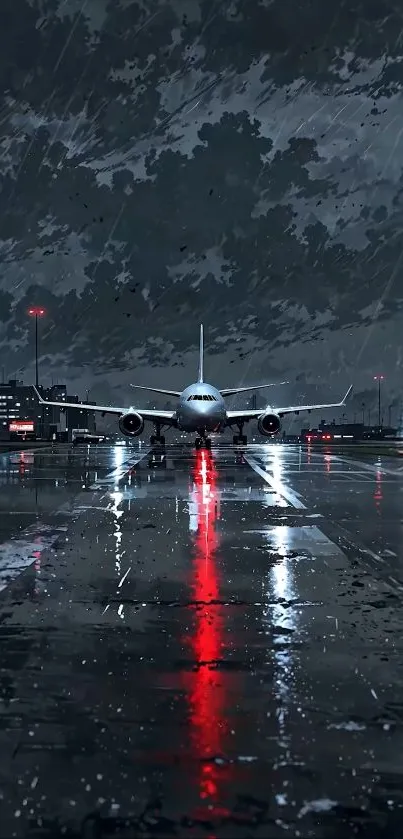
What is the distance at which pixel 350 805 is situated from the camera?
4.88m

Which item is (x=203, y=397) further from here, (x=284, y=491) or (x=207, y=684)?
(x=207, y=684)

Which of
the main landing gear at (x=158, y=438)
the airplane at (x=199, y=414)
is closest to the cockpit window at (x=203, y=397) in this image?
the airplane at (x=199, y=414)

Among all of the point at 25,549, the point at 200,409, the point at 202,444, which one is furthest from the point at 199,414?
the point at 25,549

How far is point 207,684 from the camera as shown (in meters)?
7.22

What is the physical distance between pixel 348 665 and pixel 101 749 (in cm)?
282

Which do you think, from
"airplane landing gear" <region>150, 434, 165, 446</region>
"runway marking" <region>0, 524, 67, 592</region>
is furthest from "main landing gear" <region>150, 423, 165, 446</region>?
"runway marking" <region>0, 524, 67, 592</region>

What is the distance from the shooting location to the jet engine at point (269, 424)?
2886 inches

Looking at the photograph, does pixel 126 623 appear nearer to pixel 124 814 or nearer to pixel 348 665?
pixel 348 665

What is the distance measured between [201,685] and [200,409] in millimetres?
57685

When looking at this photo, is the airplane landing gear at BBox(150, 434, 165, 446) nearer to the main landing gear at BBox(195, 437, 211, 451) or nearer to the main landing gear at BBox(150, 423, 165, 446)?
the main landing gear at BBox(150, 423, 165, 446)

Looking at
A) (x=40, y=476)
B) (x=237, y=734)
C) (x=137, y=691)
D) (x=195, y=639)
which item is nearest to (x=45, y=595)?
(x=195, y=639)

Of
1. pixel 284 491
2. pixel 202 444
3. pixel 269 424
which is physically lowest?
pixel 284 491

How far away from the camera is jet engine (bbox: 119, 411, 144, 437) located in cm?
7038

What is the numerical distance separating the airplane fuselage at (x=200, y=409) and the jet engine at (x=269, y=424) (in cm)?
523
